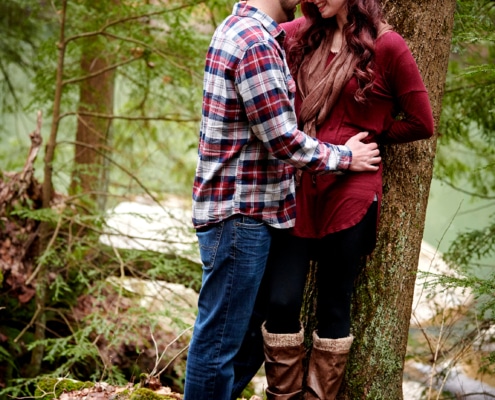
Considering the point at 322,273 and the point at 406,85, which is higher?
the point at 406,85

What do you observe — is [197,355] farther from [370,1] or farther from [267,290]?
[370,1]

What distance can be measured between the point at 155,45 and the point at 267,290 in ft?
9.67

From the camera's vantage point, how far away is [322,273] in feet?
8.34

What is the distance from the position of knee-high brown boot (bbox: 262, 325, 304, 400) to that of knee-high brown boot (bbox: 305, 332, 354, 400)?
5 cm

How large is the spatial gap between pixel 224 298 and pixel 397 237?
856 millimetres

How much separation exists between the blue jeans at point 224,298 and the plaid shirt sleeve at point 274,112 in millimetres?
317

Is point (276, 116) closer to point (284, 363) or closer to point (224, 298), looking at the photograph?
point (224, 298)

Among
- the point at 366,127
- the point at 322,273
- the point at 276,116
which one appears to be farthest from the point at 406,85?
the point at 322,273

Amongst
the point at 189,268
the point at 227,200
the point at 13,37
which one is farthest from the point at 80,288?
the point at 227,200

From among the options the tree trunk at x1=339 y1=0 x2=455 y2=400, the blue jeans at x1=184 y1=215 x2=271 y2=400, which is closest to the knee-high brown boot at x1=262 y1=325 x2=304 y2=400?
the blue jeans at x1=184 y1=215 x2=271 y2=400

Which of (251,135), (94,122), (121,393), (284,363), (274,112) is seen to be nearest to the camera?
(274,112)

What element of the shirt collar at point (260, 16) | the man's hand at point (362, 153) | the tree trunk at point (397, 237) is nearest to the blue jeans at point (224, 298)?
the man's hand at point (362, 153)

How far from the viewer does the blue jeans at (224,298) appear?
2326 mm

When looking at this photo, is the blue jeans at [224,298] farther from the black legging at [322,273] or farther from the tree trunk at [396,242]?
the tree trunk at [396,242]
